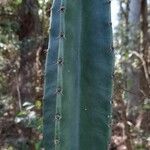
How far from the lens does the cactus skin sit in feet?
6.62

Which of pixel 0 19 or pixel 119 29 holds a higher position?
pixel 119 29

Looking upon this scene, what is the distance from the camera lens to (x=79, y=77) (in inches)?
82.7

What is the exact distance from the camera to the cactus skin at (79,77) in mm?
2018

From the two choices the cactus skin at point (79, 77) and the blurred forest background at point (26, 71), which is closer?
the cactus skin at point (79, 77)

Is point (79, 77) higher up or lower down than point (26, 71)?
lower down

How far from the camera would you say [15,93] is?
652 centimetres

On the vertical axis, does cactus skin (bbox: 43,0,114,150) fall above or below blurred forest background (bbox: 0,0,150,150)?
below

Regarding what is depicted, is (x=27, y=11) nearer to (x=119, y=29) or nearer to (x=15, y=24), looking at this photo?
(x=15, y=24)

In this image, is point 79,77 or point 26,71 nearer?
point 79,77

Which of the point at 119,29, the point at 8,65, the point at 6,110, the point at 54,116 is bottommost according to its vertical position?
the point at 54,116

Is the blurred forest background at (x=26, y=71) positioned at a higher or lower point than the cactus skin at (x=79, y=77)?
higher

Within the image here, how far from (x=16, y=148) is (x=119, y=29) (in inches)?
176

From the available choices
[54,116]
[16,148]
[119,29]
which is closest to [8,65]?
[16,148]

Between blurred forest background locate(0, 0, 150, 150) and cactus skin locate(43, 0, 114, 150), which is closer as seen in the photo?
cactus skin locate(43, 0, 114, 150)
